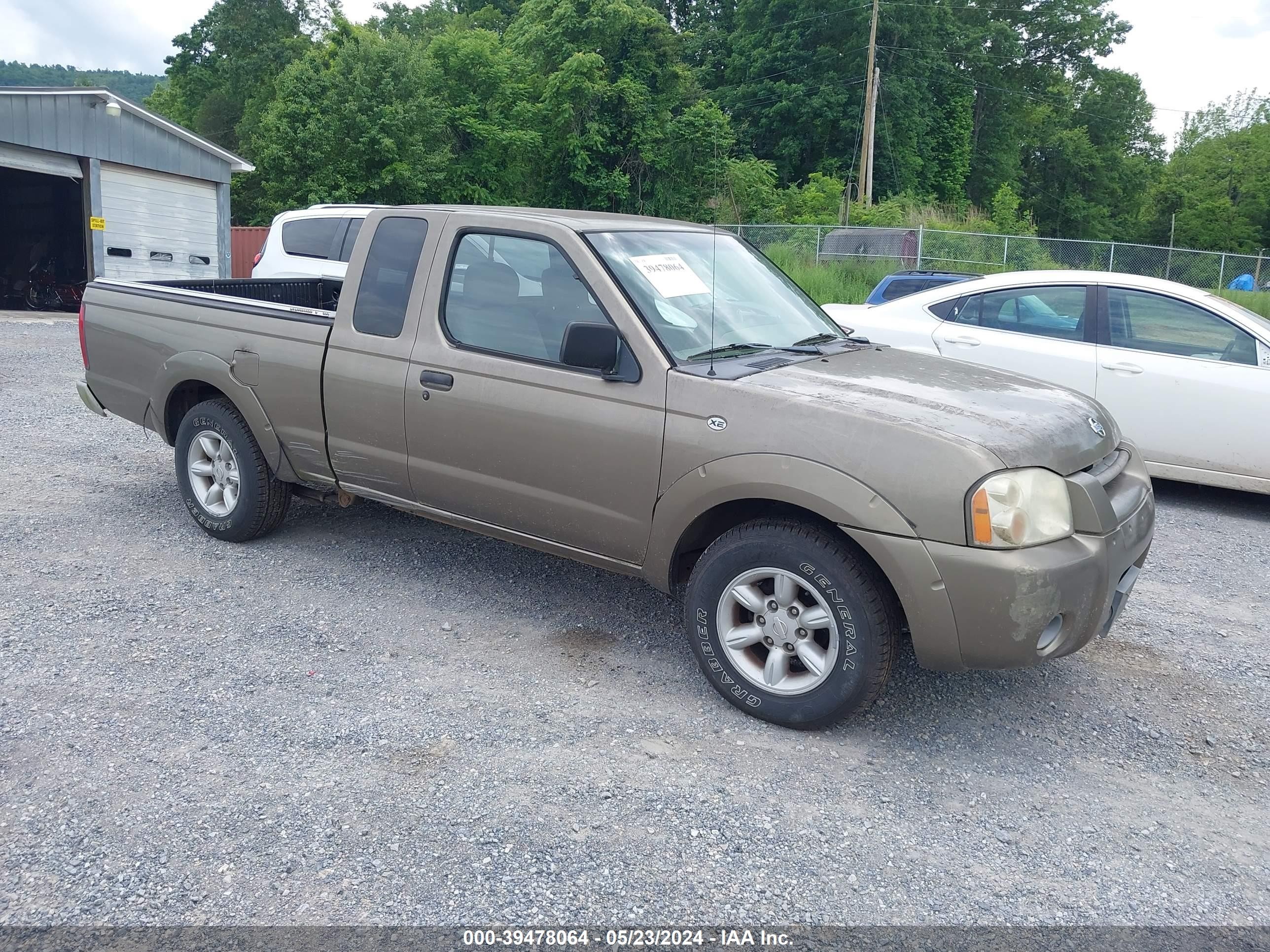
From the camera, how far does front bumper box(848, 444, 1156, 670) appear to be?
11.1 ft

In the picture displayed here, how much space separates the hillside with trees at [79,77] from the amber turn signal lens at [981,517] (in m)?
90.8

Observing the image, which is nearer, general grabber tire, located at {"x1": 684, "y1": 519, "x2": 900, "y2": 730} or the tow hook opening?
the tow hook opening

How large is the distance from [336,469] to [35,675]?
→ 159 centimetres

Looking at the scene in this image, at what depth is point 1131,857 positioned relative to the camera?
3.13m

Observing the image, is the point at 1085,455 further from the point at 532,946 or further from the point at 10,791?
the point at 10,791

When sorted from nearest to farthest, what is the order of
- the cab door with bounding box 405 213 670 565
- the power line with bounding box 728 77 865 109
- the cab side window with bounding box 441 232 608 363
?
the cab door with bounding box 405 213 670 565 → the cab side window with bounding box 441 232 608 363 → the power line with bounding box 728 77 865 109

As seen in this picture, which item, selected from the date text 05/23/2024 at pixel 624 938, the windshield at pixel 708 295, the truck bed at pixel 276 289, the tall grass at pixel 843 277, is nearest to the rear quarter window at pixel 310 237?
the truck bed at pixel 276 289

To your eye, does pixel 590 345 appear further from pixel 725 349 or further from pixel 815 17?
pixel 815 17

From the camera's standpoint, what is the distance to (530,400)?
14.2 ft

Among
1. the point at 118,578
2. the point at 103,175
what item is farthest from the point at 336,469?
the point at 103,175

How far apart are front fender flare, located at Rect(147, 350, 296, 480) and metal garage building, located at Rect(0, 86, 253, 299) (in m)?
14.7

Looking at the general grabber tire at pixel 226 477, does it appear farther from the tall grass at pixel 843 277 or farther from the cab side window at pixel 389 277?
the tall grass at pixel 843 277

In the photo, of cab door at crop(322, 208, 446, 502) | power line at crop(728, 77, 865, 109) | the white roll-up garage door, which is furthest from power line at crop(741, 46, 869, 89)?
Result: cab door at crop(322, 208, 446, 502)

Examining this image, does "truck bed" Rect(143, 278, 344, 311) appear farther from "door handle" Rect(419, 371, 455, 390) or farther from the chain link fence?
the chain link fence
